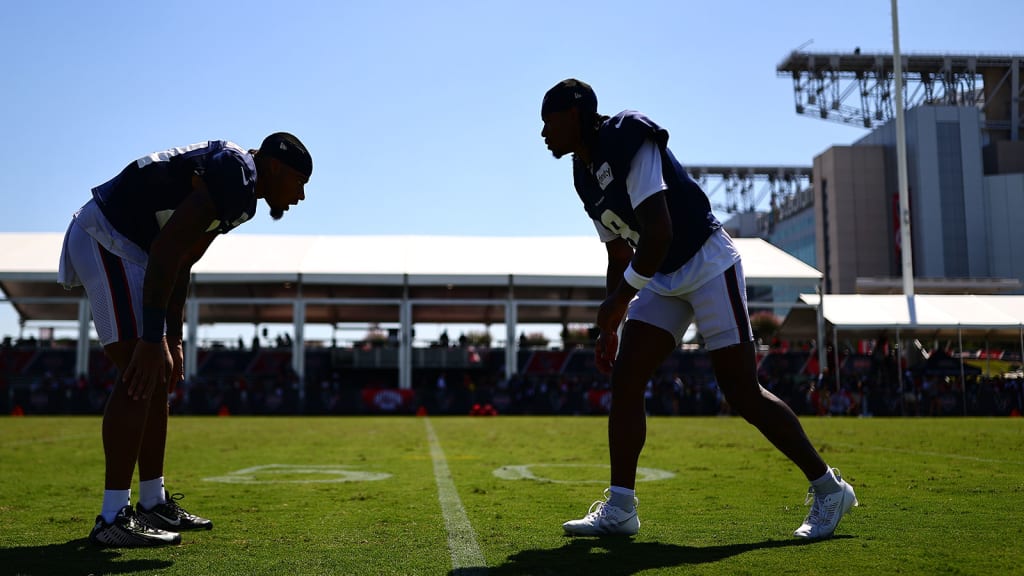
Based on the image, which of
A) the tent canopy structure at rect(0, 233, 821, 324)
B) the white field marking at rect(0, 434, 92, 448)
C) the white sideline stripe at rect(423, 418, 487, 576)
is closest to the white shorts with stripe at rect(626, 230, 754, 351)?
the white sideline stripe at rect(423, 418, 487, 576)

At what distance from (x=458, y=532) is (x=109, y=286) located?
1857mm

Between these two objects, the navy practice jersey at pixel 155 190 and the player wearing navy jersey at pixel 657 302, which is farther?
the navy practice jersey at pixel 155 190

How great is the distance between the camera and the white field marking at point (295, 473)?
6.67 meters

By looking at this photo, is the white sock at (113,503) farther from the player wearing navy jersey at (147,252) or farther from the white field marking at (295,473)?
the white field marking at (295,473)

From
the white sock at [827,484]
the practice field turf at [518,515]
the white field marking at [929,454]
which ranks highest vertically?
the white sock at [827,484]

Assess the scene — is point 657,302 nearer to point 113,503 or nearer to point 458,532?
point 458,532

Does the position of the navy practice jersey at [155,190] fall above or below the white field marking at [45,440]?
above

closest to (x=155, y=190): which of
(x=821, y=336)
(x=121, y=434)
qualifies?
(x=121, y=434)

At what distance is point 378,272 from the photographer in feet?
104

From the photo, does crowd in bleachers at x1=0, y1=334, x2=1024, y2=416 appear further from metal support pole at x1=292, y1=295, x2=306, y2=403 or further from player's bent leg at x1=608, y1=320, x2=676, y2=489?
player's bent leg at x1=608, y1=320, x2=676, y2=489

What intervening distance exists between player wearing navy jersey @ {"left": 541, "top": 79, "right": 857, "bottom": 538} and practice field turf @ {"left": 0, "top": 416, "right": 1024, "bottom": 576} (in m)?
0.19

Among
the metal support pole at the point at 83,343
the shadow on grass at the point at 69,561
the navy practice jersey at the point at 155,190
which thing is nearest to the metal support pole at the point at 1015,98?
the metal support pole at the point at 83,343

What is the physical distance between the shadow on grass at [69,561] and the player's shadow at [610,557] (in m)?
1.20

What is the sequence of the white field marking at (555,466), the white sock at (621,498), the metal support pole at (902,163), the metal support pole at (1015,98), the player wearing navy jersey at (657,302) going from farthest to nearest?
the metal support pole at (1015,98), the metal support pole at (902,163), the white field marking at (555,466), the white sock at (621,498), the player wearing navy jersey at (657,302)
